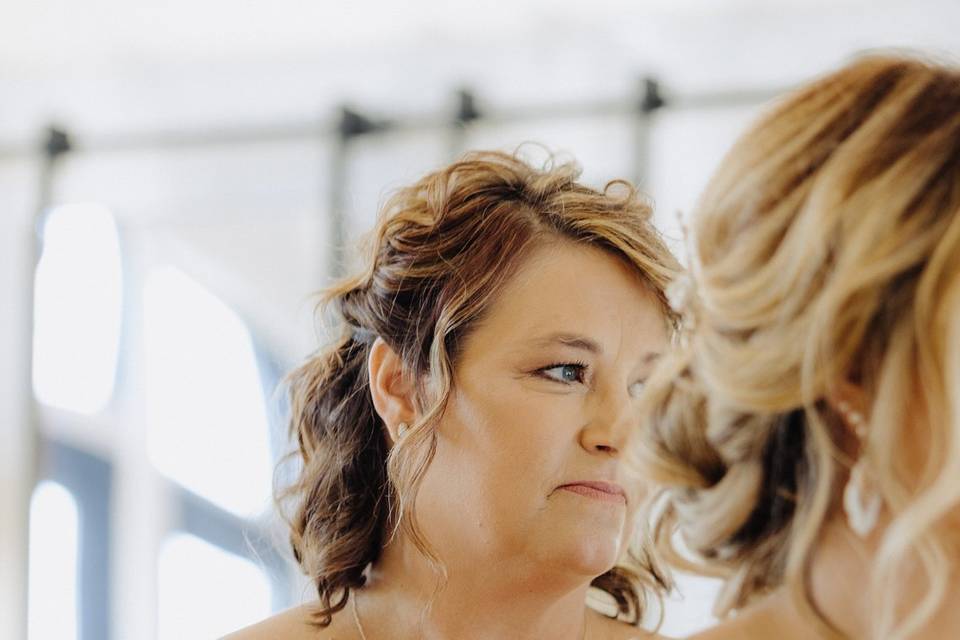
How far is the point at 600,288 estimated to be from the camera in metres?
2.16

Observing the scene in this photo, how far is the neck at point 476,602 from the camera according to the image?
2.12 m

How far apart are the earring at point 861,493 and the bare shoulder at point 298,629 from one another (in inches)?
49.7

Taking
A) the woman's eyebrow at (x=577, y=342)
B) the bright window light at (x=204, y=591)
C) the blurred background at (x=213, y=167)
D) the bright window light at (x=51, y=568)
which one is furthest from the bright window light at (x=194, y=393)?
the woman's eyebrow at (x=577, y=342)

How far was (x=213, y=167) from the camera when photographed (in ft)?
15.8

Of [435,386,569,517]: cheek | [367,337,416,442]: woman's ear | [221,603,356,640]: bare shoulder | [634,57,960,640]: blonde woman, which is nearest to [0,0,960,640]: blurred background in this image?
[221,603,356,640]: bare shoulder

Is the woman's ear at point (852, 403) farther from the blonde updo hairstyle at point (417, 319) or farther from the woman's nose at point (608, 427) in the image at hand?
the blonde updo hairstyle at point (417, 319)

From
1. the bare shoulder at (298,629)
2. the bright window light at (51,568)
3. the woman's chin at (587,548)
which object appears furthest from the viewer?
the bright window light at (51,568)

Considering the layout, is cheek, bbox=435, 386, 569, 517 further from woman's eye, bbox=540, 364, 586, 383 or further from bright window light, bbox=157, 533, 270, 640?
bright window light, bbox=157, 533, 270, 640

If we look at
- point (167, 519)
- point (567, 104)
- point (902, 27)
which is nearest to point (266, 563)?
point (167, 519)

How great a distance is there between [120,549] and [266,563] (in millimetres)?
625

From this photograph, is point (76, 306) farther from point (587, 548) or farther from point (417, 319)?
point (587, 548)

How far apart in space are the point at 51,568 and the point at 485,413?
3.11 m

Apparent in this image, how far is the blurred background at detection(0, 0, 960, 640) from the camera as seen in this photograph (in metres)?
4.40

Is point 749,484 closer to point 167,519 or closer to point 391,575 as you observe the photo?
point 391,575
